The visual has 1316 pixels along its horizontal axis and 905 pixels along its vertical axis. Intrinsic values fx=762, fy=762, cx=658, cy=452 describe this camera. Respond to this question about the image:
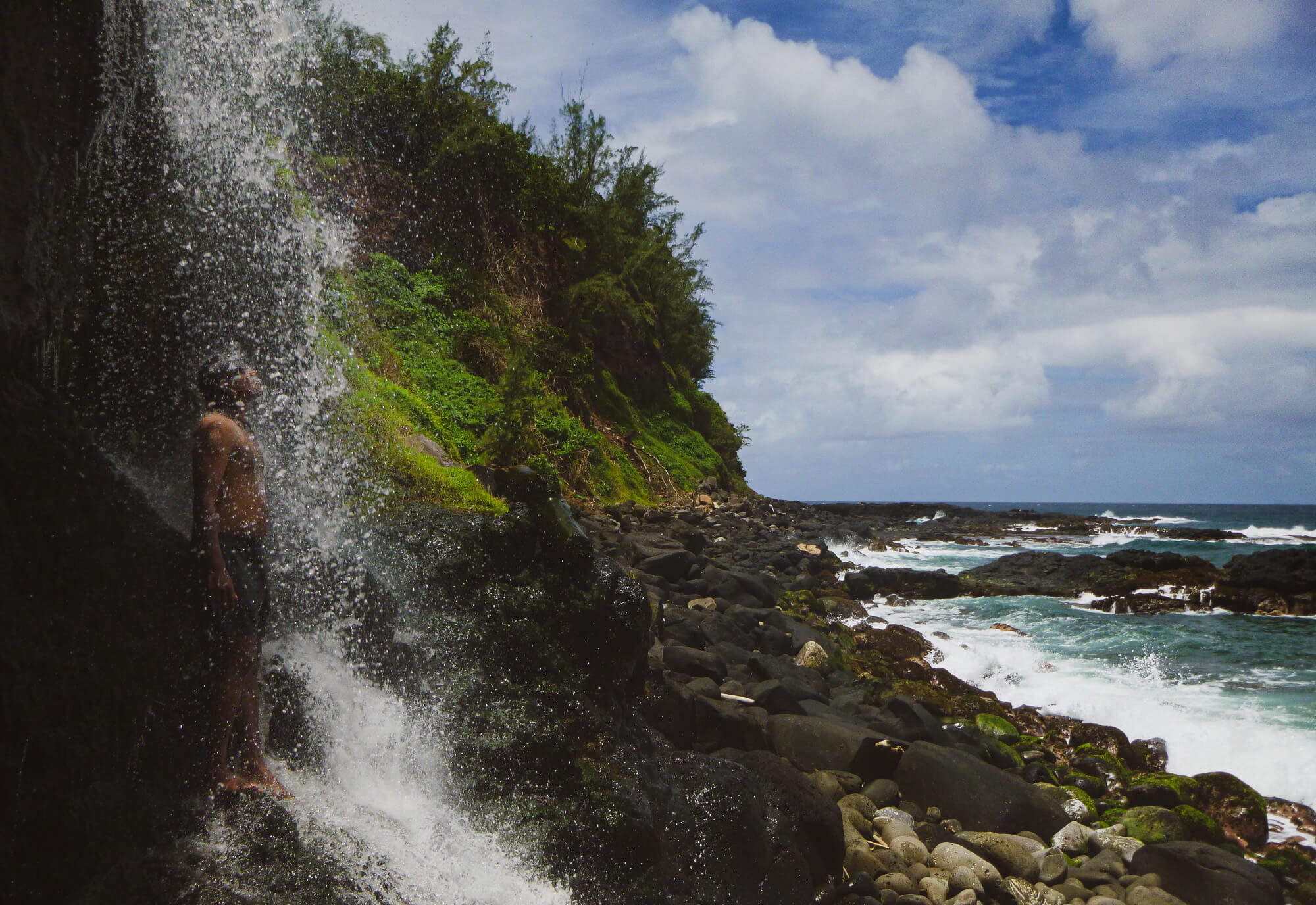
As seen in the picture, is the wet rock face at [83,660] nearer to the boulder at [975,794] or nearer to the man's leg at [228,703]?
the man's leg at [228,703]

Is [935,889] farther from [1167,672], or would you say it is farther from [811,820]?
[1167,672]

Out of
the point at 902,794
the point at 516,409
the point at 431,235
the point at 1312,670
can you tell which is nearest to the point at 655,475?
the point at 431,235

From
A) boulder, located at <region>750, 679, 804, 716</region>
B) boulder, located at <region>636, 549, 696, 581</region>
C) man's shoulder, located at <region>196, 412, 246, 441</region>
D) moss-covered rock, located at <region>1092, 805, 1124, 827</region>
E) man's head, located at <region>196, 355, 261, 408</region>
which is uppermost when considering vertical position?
man's head, located at <region>196, 355, 261, 408</region>

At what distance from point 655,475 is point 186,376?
1637 centimetres

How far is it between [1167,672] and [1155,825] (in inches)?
230

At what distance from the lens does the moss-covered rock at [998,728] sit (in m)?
7.09

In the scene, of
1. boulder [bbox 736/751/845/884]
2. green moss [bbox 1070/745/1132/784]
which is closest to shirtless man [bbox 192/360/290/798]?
boulder [bbox 736/751/845/884]

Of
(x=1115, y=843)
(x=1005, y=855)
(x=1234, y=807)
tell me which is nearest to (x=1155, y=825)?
(x=1115, y=843)

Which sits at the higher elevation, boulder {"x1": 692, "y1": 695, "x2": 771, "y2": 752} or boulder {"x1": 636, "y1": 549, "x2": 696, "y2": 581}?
boulder {"x1": 636, "y1": 549, "x2": 696, "y2": 581}

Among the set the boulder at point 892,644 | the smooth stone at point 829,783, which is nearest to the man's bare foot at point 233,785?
the smooth stone at point 829,783

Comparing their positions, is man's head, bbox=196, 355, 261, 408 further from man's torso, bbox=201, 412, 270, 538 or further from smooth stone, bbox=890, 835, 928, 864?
smooth stone, bbox=890, 835, 928, 864

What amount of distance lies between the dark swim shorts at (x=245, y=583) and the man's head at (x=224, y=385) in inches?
23.3

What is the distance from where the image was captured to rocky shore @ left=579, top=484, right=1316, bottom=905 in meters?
4.39

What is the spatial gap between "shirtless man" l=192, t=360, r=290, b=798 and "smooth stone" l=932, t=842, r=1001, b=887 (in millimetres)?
3660
